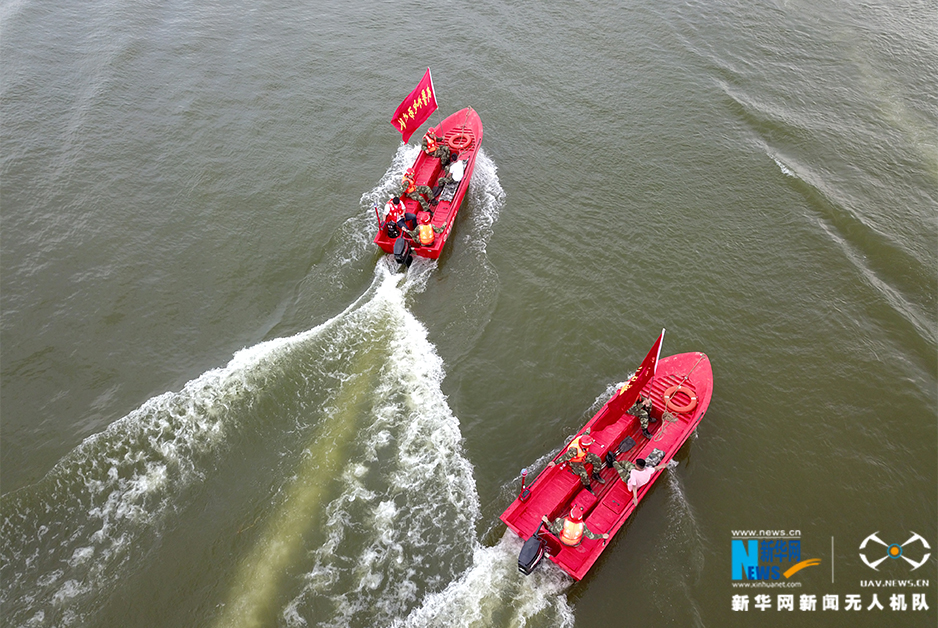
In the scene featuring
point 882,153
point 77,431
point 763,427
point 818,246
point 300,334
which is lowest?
point 77,431

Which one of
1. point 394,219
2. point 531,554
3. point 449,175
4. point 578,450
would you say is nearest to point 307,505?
point 531,554

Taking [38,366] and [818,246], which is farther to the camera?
[818,246]

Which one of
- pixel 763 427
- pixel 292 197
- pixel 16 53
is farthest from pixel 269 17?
pixel 763 427

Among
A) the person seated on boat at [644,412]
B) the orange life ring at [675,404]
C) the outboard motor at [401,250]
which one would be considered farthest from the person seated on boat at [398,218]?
the orange life ring at [675,404]

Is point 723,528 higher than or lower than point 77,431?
higher

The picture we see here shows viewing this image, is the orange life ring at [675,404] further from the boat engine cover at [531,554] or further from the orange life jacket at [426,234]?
the orange life jacket at [426,234]

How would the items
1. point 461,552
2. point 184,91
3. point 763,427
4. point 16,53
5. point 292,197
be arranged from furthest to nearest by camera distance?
point 16,53 → point 184,91 → point 292,197 → point 763,427 → point 461,552

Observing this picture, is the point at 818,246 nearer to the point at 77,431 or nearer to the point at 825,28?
the point at 825,28
